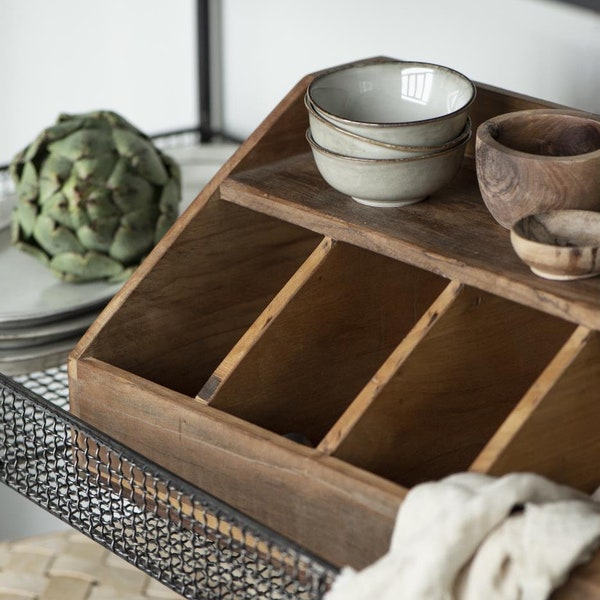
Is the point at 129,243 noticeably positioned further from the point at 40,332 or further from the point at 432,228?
the point at 432,228

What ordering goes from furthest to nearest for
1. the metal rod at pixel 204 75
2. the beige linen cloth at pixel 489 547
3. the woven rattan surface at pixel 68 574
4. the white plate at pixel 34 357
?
the metal rod at pixel 204 75 < the woven rattan surface at pixel 68 574 < the white plate at pixel 34 357 < the beige linen cloth at pixel 489 547

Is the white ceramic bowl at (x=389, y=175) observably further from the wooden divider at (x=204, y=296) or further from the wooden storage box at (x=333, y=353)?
the wooden divider at (x=204, y=296)

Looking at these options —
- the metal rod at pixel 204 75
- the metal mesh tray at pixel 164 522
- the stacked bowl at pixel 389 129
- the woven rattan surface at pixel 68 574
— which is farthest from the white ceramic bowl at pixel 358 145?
the metal rod at pixel 204 75

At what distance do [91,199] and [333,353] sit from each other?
1.20 ft

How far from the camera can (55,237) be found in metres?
1.14

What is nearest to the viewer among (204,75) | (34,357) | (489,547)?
(489,547)

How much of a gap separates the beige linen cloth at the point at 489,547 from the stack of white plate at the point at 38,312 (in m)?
0.52

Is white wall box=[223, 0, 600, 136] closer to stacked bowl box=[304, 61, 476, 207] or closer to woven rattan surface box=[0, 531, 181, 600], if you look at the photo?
stacked bowl box=[304, 61, 476, 207]

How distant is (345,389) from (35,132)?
1.14 m

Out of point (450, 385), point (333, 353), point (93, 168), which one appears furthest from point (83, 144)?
point (450, 385)

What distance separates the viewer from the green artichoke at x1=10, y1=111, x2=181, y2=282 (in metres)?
1.14

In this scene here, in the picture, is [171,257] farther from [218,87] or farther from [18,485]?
[218,87]

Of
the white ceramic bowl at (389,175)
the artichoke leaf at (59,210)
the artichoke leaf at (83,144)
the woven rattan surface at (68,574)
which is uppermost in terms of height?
the white ceramic bowl at (389,175)

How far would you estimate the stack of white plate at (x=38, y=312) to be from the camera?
3.52 ft
